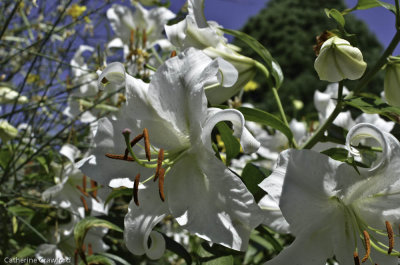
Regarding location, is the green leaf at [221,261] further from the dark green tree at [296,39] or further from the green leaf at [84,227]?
the dark green tree at [296,39]

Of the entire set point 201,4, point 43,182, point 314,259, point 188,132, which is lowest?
point 43,182

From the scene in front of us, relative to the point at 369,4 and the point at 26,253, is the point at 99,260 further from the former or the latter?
the point at 369,4

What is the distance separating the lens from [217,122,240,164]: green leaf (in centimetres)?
58

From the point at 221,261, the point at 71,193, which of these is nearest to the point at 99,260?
the point at 221,261

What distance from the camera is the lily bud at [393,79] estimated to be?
2.09 feet

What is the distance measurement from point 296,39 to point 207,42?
8566 millimetres

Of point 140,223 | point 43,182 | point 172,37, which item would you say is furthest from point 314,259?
point 43,182

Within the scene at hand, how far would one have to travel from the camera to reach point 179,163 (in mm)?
600

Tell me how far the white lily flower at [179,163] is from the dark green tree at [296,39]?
682cm

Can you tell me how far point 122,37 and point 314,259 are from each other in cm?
94

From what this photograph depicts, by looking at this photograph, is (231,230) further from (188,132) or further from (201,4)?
(201,4)

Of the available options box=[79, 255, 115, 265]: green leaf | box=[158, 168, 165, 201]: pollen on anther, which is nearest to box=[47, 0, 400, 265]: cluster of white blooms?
box=[158, 168, 165, 201]: pollen on anther

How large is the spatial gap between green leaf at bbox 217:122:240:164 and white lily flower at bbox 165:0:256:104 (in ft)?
0.27

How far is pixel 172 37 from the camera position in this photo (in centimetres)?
70
